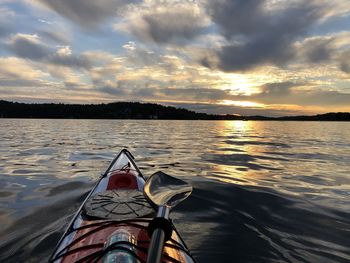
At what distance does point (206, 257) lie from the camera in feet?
15.0

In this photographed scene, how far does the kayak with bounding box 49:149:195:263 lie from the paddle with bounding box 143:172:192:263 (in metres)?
0.06

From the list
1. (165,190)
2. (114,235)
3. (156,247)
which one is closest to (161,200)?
(165,190)

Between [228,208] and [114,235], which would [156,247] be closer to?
[114,235]

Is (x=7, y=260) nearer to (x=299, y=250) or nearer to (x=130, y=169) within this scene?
(x=130, y=169)

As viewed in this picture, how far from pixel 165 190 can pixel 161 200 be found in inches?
18.6

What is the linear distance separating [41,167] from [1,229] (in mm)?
6654

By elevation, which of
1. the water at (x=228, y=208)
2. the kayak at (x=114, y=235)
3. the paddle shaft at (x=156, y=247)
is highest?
the paddle shaft at (x=156, y=247)

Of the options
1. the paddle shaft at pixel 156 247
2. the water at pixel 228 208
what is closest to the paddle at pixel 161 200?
the paddle shaft at pixel 156 247

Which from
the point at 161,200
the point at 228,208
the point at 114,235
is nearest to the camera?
the point at 114,235

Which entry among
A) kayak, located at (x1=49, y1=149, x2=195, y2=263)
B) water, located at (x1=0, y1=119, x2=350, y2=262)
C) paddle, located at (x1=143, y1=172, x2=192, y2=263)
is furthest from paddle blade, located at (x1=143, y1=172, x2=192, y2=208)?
water, located at (x1=0, y1=119, x2=350, y2=262)

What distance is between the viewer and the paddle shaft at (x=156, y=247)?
92.2 inches

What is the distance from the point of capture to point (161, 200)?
423 cm

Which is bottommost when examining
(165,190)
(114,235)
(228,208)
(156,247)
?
(228,208)

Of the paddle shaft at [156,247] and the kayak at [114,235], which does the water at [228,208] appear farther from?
the paddle shaft at [156,247]
